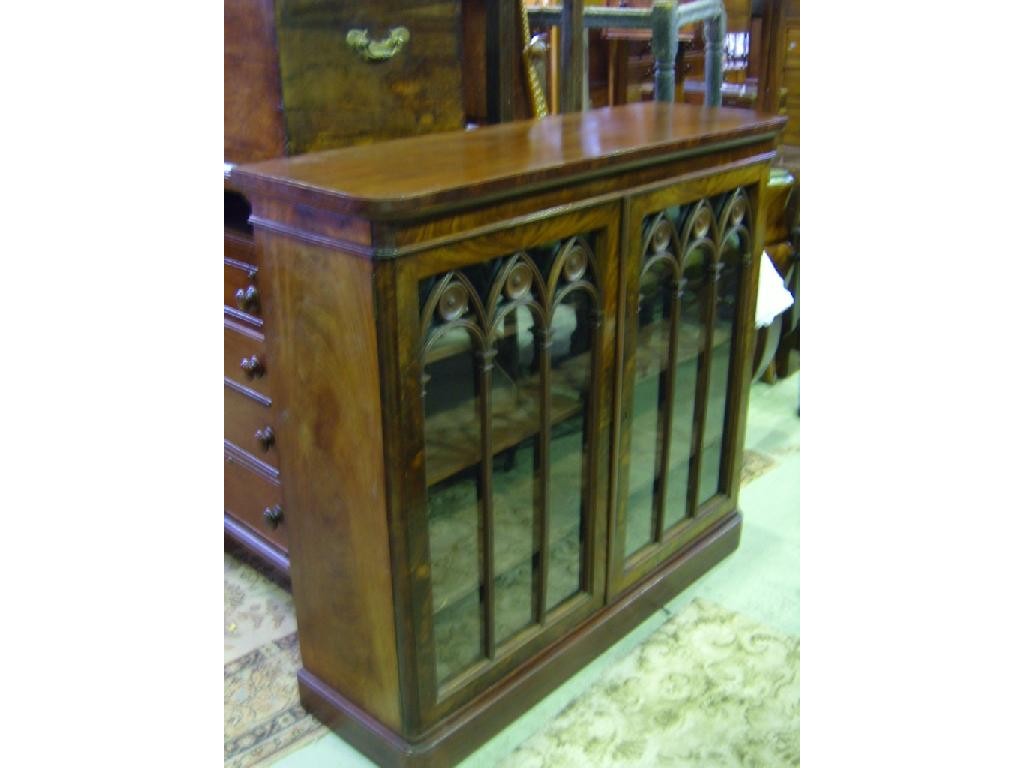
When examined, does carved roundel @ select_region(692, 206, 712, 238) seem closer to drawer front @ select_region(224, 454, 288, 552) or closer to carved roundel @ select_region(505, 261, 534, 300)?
carved roundel @ select_region(505, 261, 534, 300)

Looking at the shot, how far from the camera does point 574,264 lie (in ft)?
4.35

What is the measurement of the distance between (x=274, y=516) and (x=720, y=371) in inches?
35.8

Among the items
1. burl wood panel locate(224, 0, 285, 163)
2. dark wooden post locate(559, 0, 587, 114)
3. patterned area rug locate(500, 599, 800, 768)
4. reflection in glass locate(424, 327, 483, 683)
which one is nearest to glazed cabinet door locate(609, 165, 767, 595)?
patterned area rug locate(500, 599, 800, 768)

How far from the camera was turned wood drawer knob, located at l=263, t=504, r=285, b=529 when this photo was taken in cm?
164

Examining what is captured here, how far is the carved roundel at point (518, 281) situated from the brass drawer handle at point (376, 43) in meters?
0.54

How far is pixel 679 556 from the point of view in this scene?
5.95 ft

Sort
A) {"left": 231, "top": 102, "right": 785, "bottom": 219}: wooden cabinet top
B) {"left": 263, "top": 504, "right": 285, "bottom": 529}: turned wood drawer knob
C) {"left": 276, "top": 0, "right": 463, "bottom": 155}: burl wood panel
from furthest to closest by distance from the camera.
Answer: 1. {"left": 263, "top": 504, "right": 285, "bottom": 529}: turned wood drawer knob
2. {"left": 276, "top": 0, "right": 463, "bottom": 155}: burl wood panel
3. {"left": 231, "top": 102, "right": 785, "bottom": 219}: wooden cabinet top

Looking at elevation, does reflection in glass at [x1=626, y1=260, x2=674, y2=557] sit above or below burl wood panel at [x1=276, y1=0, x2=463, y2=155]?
below

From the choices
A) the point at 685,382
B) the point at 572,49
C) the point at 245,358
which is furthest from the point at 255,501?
the point at 572,49

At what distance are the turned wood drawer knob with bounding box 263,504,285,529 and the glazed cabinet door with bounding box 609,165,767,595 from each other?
2.03ft

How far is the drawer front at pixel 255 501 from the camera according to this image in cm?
170

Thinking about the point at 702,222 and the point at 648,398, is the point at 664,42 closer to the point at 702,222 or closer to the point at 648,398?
Result: the point at 702,222

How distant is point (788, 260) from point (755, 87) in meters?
1.64

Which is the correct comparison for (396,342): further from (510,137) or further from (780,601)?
(780,601)
